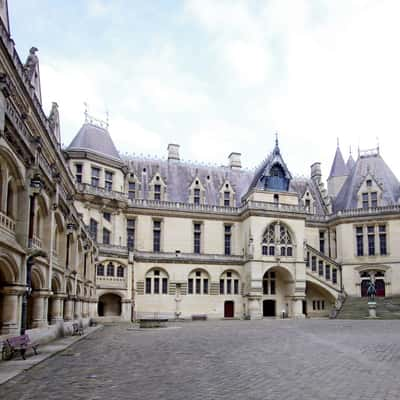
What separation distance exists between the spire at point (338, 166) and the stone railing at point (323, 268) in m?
12.9

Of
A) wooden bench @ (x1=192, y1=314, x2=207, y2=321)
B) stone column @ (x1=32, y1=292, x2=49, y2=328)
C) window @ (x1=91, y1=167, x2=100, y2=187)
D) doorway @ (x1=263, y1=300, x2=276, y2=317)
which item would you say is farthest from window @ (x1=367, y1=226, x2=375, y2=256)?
stone column @ (x1=32, y1=292, x2=49, y2=328)

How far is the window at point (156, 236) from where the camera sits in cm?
4928

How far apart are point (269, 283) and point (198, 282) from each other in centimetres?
772

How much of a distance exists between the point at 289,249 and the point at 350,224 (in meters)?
7.98

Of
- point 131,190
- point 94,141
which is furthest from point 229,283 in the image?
point 94,141

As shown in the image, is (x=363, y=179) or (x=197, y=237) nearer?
(x=197, y=237)

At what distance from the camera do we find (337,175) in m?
60.3

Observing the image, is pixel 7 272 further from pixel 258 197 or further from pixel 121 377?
pixel 258 197

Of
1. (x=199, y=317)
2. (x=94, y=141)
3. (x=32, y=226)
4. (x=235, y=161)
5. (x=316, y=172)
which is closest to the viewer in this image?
(x=32, y=226)

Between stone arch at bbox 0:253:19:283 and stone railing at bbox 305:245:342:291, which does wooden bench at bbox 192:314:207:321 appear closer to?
stone railing at bbox 305:245:342:291

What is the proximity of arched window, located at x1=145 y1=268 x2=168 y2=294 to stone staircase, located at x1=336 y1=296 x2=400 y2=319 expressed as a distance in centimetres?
1681

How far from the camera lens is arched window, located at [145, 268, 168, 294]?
4681 cm

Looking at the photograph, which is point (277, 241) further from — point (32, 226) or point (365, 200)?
point (32, 226)

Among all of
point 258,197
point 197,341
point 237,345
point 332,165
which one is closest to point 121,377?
point 237,345
